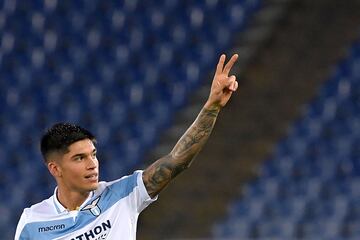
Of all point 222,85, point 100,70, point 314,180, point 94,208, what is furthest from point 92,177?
point 100,70

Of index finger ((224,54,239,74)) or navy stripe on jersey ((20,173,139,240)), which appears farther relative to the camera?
navy stripe on jersey ((20,173,139,240))

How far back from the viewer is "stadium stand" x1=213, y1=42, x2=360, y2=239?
9.90 meters

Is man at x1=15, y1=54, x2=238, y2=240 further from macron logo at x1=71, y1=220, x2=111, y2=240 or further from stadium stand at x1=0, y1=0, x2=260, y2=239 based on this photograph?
stadium stand at x1=0, y1=0, x2=260, y2=239

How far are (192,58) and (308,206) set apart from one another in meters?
2.47

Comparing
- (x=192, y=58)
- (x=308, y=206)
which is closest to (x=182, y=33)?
(x=192, y=58)

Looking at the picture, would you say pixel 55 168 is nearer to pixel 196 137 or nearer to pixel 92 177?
pixel 92 177

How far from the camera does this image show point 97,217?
14.3 ft

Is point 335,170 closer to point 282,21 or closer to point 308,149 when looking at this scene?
point 308,149

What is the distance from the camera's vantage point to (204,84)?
450 inches

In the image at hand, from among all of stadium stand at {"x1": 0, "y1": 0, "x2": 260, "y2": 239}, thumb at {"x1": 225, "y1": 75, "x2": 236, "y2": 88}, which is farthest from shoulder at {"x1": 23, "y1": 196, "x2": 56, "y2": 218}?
stadium stand at {"x1": 0, "y1": 0, "x2": 260, "y2": 239}

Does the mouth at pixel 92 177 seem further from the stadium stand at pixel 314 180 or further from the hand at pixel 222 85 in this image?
the stadium stand at pixel 314 180

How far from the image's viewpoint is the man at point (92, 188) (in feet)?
14.2

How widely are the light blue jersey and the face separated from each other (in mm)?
113

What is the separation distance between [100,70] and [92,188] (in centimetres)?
682
